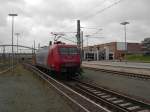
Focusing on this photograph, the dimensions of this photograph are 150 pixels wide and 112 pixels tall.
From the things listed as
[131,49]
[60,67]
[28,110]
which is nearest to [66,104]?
[28,110]

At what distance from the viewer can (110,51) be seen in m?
120

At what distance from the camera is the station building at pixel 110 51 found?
10500 centimetres

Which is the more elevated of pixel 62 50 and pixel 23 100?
pixel 62 50

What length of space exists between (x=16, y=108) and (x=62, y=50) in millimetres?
13608

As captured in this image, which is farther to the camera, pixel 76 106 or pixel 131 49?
pixel 131 49

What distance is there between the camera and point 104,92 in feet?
52.1

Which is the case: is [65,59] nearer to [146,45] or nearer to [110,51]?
[146,45]

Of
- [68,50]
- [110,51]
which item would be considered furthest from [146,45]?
[68,50]

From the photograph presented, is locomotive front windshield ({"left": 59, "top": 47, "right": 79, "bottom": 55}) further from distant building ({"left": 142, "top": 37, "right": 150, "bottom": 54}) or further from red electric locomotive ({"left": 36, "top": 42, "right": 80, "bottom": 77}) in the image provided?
distant building ({"left": 142, "top": 37, "right": 150, "bottom": 54})

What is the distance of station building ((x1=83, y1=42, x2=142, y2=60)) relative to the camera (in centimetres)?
10500

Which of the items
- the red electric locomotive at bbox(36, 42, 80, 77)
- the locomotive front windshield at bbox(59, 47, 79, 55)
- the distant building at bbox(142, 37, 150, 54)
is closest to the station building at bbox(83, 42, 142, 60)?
the distant building at bbox(142, 37, 150, 54)

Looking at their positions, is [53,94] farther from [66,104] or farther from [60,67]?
[60,67]

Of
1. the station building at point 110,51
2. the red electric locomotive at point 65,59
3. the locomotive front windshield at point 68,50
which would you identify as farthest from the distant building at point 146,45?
the red electric locomotive at point 65,59

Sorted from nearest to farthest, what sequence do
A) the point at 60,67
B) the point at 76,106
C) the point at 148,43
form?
the point at 76,106 < the point at 60,67 < the point at 148,43
